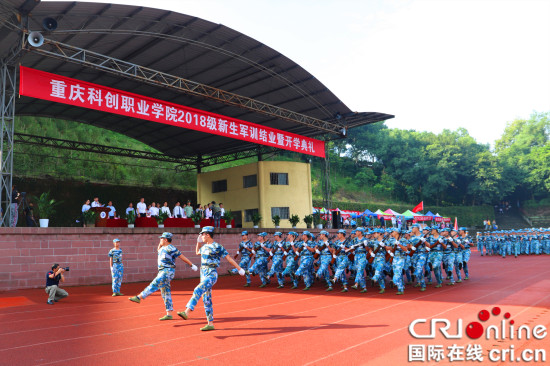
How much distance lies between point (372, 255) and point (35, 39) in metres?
11.8

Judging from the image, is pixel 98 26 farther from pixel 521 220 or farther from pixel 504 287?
pixel 521 220

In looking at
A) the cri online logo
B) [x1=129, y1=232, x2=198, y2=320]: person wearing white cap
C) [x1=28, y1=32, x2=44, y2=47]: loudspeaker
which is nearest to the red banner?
[x1=28, y1=32, x2=44, y2=47]: loudspeaker

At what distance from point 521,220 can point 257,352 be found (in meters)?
57.1

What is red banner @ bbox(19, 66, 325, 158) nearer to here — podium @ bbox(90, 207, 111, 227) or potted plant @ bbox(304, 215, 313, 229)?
podium @ bbox(90, 207, 111, 227)

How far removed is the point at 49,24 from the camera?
12492mm

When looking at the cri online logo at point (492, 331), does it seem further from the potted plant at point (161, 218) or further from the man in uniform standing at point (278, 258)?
the potted plant at point (161, 218)

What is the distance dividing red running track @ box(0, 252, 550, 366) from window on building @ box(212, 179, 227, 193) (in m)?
16.5

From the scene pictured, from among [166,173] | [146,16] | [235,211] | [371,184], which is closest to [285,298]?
[146,16]

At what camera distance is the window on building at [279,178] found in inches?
1013

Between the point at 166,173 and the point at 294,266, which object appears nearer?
the point at 294,266

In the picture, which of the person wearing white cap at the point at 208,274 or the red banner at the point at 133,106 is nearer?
the person wearing white cap at the point at 208,274

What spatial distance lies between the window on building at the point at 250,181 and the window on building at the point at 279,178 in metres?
1.00

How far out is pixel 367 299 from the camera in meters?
9.47

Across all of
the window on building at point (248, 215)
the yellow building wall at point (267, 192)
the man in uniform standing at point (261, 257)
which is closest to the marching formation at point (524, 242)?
the yellow building wall at point (267, 192)
